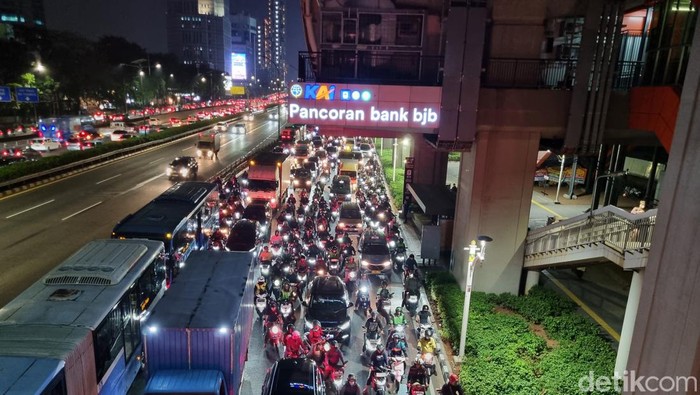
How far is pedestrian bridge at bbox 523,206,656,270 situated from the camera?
1030 cm

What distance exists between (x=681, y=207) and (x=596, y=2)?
922 cm

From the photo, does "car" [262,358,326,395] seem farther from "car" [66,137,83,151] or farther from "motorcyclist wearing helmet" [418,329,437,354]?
"car" [66,137,83,151]

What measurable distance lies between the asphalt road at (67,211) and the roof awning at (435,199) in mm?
14954

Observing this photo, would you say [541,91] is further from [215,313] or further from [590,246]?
[215,313]

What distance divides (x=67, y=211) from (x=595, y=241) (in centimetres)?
2515

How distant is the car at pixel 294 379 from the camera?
8773 millimetres

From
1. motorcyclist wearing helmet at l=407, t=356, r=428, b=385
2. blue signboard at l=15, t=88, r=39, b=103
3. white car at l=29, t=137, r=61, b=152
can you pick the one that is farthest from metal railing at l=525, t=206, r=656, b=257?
blue signboard at l=15, t=88, r=39, b=103

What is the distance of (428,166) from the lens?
28.0m

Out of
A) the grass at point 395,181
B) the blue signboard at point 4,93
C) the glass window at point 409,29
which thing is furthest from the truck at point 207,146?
the glass window at point 409,29


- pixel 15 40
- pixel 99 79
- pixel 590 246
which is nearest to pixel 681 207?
pixel 590 246

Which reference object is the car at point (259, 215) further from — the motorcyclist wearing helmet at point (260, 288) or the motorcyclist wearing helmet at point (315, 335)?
the motorcyclist wearing helmet at point (315, 335)

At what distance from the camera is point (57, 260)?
1741 centimetres

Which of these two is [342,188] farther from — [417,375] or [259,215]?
[417,375]

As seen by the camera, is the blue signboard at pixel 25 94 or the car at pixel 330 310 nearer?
the car at pixel 330 310
